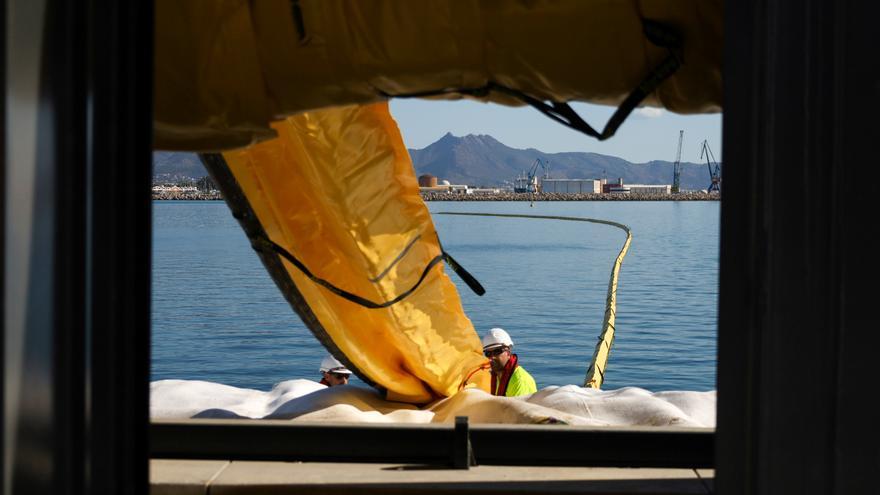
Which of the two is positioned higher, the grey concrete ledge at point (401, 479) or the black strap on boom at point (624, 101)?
the black strap on boom at point (624, 101)

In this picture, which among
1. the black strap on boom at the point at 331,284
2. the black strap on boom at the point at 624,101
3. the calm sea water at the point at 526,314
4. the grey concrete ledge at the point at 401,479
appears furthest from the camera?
the calm sea water at the point at 526,314

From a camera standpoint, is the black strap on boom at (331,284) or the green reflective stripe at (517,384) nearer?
the black strap on boom at (331,284)

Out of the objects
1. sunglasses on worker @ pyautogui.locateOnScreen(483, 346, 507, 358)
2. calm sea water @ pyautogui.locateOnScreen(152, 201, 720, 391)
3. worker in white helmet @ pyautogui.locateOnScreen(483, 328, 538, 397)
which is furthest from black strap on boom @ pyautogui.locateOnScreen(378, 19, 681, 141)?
calm sea water @ pyautogui.locateOnScreen(152, 201, 720, 391)

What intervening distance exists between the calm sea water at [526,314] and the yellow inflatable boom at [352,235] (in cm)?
468

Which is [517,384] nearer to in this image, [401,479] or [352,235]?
[352,235]

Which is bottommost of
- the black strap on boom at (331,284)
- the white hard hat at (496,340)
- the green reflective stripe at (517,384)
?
the green reflective stripe at (517,384)

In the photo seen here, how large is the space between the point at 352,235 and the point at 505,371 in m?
2.58

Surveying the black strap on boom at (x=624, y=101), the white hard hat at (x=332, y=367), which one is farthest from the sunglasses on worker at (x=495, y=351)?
the black strap on boom at (x=624, y=101)

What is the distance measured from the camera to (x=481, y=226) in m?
63.1

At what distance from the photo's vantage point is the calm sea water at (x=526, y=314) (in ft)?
58.1

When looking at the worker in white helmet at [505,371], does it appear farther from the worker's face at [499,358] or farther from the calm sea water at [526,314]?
the calm sea water at [526,314]
